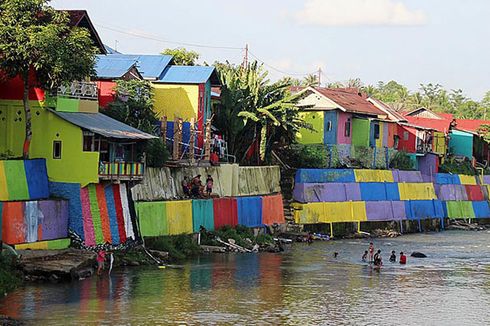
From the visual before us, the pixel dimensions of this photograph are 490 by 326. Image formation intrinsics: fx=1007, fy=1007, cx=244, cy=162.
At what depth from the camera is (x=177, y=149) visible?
44844 mm

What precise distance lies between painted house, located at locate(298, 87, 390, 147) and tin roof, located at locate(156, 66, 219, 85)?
8570 millimetres

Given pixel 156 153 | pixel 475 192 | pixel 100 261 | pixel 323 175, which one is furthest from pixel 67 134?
pixel 475 192

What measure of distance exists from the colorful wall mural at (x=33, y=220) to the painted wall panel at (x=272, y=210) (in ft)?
51.9

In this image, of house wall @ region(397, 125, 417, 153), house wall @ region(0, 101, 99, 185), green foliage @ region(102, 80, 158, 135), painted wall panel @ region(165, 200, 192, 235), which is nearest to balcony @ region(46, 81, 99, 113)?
house wall @ region(0, 101, 99, 185)

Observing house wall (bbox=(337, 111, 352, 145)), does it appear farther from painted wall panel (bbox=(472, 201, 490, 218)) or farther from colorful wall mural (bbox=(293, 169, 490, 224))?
painted wall panel (bbox=(472, 201, 490, 218))

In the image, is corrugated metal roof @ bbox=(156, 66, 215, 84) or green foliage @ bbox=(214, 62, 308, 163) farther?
green foliage @ bbox=(214, 62, 308, 163)

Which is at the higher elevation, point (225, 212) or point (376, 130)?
point (376, 130)

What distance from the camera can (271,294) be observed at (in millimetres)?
33594

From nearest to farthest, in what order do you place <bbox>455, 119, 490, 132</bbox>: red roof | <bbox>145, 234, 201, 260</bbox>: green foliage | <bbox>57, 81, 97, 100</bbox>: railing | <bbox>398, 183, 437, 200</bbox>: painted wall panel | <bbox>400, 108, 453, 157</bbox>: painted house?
1. <bbox>57, 81, 97, 100</bbox>: railing
2. <bbox>145, 234, 201, 260</bbox>: green foliage
3. <bbox>398, 183, 437, 200</bbox>: painted wall panel
4. <bbox>400, 108, 453, 157</bbox>: painted house
5. <bbox>455, 119, 490, 132</bbox>: red roof

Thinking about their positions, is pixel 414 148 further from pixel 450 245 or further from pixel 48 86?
pixel 48 86

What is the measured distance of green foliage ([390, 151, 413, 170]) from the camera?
2650 inches

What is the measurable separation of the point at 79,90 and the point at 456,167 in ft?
143

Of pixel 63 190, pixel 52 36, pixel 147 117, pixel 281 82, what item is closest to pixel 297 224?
pixel 281 82

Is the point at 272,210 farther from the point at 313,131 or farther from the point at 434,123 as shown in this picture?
the point at 434,123
